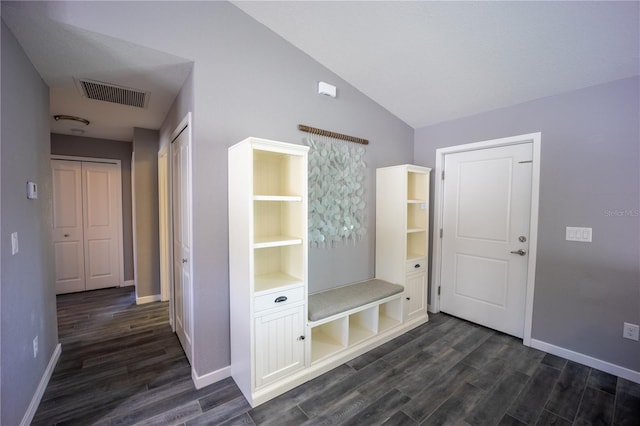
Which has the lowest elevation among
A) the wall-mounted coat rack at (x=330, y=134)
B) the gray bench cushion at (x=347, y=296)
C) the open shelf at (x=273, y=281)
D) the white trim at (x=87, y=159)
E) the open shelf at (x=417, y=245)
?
the gray bench cushion at (x=347, y=296)

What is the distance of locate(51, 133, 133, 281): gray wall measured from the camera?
12.8 ft

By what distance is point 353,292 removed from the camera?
2.66m

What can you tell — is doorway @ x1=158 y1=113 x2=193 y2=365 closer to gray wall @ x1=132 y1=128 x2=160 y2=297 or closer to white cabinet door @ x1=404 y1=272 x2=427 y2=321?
gray wall @ x1=132 y1=128 x2=160 y2=297

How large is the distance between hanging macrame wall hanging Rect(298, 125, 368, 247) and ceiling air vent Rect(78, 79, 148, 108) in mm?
1518

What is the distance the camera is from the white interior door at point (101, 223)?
13.8ft

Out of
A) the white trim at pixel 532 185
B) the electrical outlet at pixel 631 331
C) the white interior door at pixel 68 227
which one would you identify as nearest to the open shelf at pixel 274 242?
the white trim at pixel 532 185

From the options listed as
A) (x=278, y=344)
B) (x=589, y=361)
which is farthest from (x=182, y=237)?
(x=589, y=361)

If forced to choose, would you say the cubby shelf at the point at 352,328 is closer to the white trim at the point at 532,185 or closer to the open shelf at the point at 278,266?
the open shelf at the point at 278,266

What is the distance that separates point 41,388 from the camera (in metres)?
1.91

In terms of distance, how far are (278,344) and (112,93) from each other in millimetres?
2592

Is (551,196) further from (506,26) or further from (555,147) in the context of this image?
(506,26)

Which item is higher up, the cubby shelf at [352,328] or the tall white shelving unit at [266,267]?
the tall white shelving unit at [266,267]

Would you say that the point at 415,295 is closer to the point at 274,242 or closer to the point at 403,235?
the point at 403,235

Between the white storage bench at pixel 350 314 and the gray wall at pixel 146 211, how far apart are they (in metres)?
2.56
